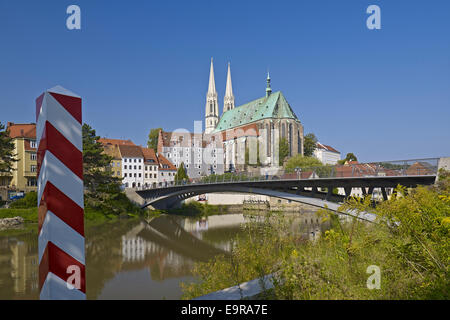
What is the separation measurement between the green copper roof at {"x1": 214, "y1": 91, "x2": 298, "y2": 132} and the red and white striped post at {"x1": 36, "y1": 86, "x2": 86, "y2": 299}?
91.1m

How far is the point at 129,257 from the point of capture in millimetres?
21234

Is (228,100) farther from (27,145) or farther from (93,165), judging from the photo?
(93,165)

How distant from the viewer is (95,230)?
3186 centimetres

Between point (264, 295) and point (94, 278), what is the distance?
12728 millimetres

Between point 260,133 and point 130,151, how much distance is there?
3595 cm

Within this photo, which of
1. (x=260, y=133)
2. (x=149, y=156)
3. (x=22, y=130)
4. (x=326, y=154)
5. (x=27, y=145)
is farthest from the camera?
(x=326, y=154)

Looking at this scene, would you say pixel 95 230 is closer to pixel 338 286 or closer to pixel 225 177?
pixel 225 177

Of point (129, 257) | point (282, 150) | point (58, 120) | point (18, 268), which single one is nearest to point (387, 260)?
point (58, 120)

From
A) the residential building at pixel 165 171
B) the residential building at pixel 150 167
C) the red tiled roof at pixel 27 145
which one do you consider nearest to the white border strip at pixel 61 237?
the red tiled roof at pixel 27 145

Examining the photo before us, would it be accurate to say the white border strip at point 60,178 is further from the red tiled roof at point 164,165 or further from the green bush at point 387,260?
the red tiled roof at point 164,165

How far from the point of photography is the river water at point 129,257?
Result: 558 inches

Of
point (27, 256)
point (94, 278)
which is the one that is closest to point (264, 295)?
point (94, 278)

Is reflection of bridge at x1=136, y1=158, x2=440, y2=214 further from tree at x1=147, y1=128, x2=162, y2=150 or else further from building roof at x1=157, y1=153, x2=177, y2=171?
tree at x1=147, y1=128, x2=162, y2=150

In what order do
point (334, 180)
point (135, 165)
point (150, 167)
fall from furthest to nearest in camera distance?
point (150, 167), point (135, 165), point (334, 180)
